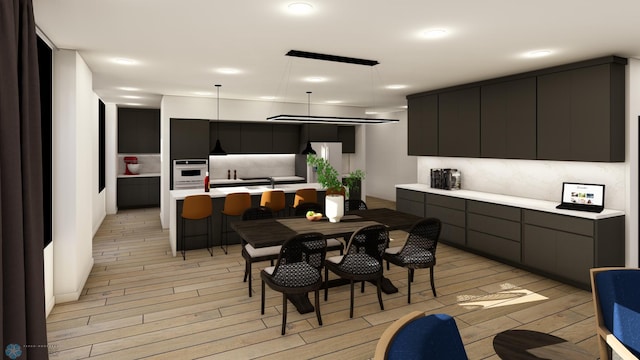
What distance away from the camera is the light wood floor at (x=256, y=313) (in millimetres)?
3201

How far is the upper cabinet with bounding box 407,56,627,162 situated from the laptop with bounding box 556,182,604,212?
378mm

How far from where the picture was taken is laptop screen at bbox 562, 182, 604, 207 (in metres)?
4.71

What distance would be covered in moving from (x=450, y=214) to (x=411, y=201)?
949 mm

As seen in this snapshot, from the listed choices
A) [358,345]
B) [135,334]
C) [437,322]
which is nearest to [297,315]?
[358,345]

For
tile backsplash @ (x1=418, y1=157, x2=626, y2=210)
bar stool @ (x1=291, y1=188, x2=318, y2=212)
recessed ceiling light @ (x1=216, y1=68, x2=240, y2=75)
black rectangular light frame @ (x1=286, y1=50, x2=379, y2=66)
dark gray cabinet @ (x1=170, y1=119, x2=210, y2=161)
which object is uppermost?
recessed ceiling light @ (x1=216, y1=68, x2=240, y2=75)

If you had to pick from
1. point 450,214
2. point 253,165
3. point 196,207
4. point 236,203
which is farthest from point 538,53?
point 253,165

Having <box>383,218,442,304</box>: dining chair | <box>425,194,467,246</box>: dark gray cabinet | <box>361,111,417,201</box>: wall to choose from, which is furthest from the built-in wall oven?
<box>361,111,417,201</box>: wall

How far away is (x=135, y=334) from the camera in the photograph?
343cm

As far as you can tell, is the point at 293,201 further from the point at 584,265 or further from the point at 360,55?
the point at 584,265

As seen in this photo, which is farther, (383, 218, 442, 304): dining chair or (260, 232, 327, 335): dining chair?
(383, 218, 442, 304): dining chair

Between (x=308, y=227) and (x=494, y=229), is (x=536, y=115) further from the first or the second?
(x=308, y=227)

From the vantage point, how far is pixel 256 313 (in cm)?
387

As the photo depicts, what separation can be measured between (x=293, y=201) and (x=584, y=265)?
4.31 metres

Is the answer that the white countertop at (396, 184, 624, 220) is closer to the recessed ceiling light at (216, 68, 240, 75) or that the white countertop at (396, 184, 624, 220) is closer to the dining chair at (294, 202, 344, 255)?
the dining chair at (294, 202, 344, 255)
